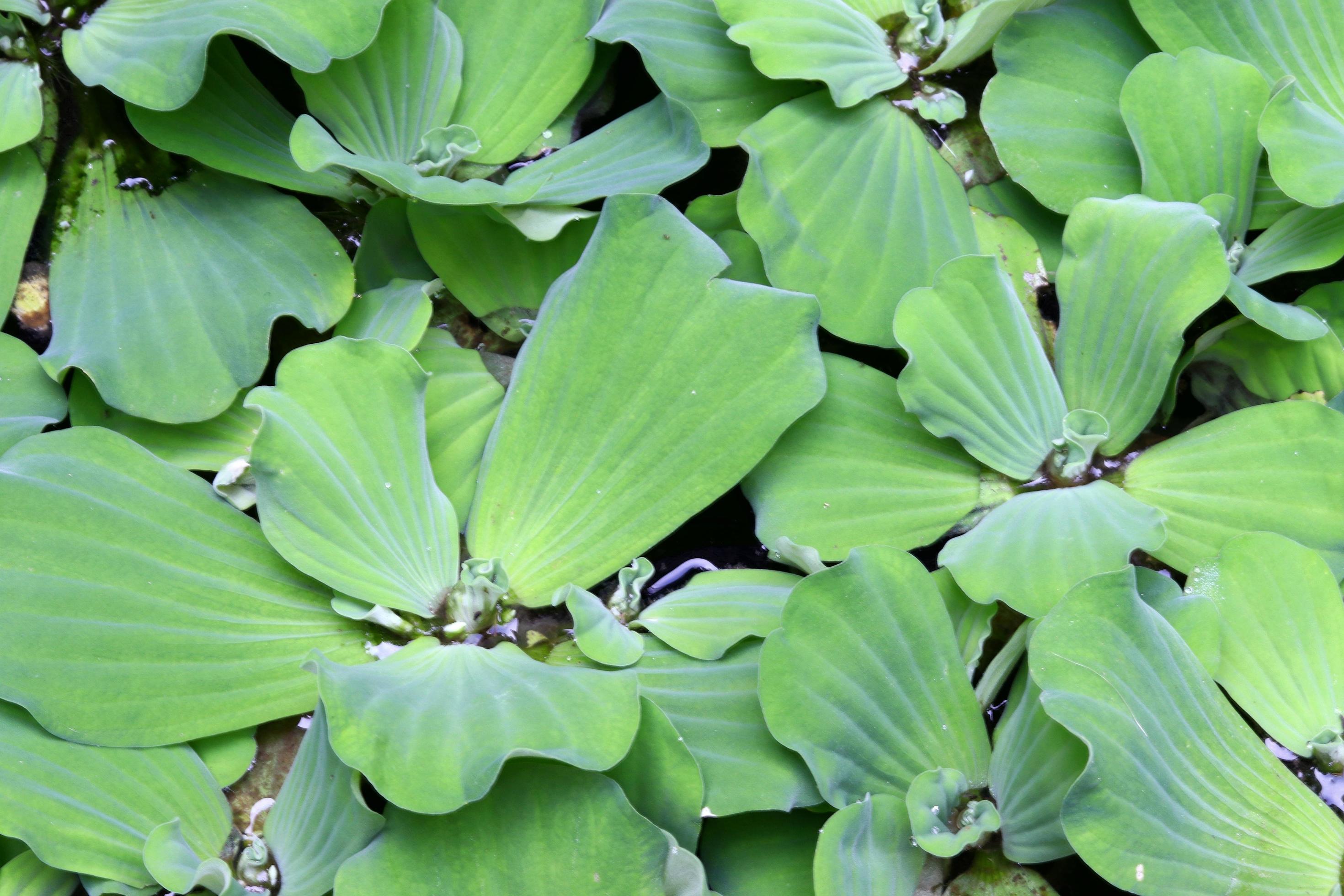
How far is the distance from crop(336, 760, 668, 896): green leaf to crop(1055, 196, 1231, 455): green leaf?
67 cm

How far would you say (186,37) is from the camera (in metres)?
1.09

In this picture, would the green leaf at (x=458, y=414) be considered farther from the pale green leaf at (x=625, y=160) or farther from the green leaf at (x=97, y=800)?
the green leaf at (x=97, y=800)

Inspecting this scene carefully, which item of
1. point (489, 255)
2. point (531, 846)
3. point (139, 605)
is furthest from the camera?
point (489, 255)

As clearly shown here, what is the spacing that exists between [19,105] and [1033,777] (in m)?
1.23

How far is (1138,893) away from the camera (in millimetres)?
915

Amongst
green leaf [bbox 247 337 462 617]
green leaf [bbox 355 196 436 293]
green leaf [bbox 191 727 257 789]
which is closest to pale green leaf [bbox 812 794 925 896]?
green leaf [bbox 247 337 462 617]

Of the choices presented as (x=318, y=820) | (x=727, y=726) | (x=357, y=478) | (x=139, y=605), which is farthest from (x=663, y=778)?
(x=139, y=605)

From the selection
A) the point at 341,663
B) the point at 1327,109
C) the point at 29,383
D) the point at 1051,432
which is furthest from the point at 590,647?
the point at 1327,109

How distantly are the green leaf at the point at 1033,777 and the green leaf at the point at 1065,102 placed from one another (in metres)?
0.61

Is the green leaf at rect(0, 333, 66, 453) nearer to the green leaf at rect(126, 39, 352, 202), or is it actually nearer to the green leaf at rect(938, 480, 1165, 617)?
the green leaf at rect(126, 39, 352, 202)

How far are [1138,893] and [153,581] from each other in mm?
944

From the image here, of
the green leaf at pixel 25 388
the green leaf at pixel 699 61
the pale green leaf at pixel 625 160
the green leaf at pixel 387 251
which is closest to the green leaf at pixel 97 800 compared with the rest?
the green leaf at pixel 25 388

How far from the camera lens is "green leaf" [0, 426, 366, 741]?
98 centimetres

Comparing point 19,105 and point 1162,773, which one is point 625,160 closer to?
point 19,105
